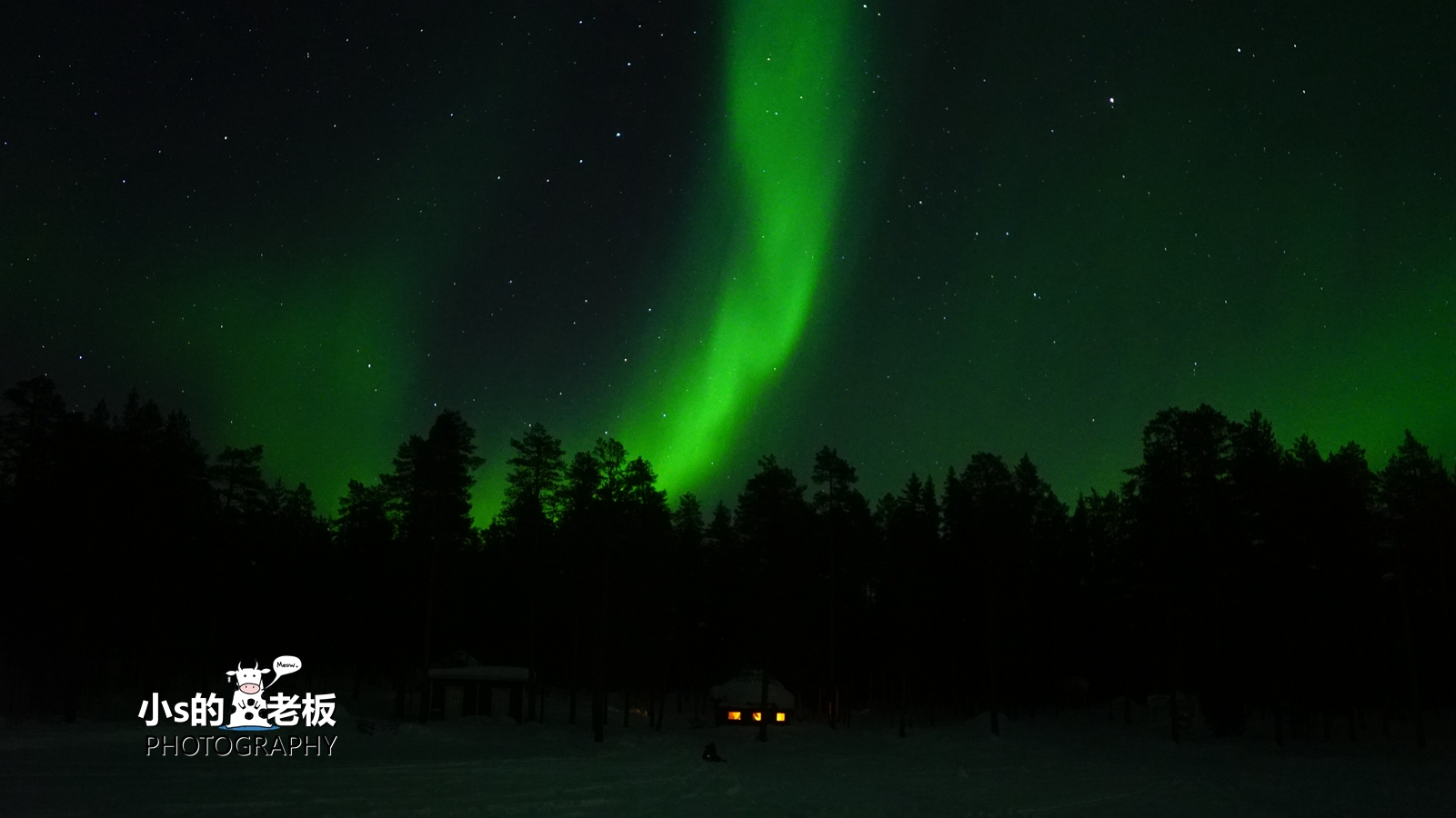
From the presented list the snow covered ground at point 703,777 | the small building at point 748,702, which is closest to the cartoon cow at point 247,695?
the snow covered ground at point 703,777

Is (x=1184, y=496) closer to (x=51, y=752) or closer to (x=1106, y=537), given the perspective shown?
(x=1106, y=537)

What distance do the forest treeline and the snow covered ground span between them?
5.79 metres

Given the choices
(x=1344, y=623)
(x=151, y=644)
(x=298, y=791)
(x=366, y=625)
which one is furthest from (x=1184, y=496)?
(x=151, y=644)

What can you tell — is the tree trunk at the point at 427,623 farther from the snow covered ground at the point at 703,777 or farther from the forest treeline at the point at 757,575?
the snow covered ground at the point at 703,777

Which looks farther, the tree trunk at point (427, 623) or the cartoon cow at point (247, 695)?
the tree trunk at point (427, 623)

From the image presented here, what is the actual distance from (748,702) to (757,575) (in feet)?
25.8

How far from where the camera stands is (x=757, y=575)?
59.0 meters

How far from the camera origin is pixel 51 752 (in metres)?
25.2

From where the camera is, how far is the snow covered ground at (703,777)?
1836 cm

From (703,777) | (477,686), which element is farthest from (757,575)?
(703,777)

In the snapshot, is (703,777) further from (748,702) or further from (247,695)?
(748,702)

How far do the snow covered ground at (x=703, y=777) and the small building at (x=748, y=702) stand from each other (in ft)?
50.3

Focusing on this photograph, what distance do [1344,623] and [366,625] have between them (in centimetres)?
4992

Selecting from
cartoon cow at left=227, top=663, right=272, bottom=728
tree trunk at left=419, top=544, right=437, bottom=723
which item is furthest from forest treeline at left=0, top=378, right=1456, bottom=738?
cartoon cow at left=227, top=663, right=272, bottom=728
